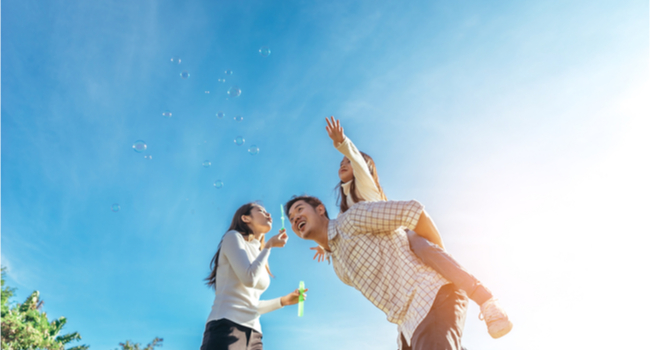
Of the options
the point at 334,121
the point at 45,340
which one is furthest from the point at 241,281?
the point at 45,340

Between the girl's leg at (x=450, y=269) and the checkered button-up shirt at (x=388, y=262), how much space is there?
1.8 inches

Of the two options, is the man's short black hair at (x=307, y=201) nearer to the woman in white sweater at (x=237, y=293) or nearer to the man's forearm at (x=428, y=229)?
the woman in white sweater at (x=237, y=293)

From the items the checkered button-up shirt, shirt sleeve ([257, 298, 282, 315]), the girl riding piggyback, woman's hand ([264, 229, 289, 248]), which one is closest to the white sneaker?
the girl riding piggyback

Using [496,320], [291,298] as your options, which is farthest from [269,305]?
[496,320]

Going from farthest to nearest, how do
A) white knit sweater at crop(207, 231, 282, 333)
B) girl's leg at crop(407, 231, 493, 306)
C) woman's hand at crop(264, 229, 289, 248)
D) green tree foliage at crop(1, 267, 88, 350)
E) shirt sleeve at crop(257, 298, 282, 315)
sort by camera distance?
green tree foliage at crop(1, 267, 88, 350), shirt sleeve at crop(257, 298, 282, 315), woman's hand at crop(264, 229, 289, 248), white knit sweater at crop(207, 231, 282, 333), girl's leg at crop(407, 231, 493, 306)

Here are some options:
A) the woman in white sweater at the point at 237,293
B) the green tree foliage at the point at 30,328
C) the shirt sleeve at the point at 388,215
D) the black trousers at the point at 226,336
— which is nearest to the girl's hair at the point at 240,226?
the woman in white sweater at the point at 237,293

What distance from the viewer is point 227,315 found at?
10.7 ft

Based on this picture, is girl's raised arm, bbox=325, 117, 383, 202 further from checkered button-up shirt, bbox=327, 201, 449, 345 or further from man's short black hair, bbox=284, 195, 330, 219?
checkered button-up shirt, bbox=327, 201, 449, 345

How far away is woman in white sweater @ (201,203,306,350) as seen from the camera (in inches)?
126

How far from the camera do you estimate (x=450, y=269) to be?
87.0 inches

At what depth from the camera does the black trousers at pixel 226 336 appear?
3.12 m

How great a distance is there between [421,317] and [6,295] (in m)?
28.9

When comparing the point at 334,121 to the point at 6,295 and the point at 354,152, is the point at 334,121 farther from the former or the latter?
the point at 6,295

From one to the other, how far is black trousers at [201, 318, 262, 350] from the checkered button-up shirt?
Answer: 1.21 metres
